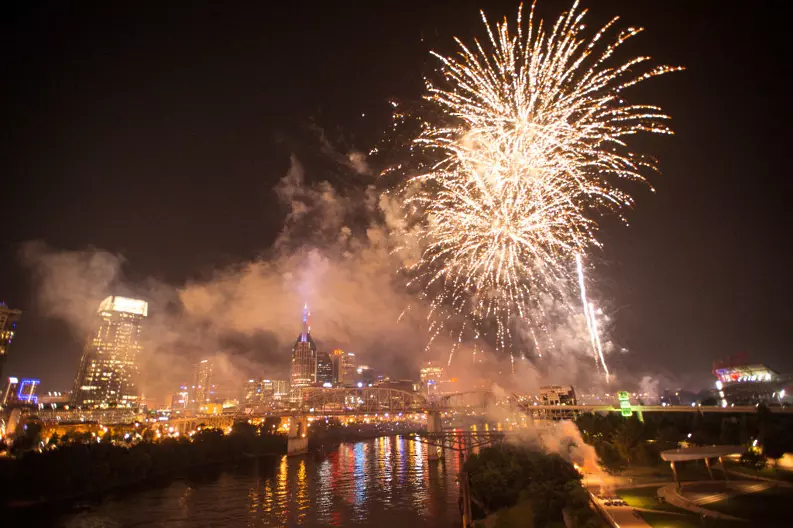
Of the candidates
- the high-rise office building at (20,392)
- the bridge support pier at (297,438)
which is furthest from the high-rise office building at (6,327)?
the bridge support pier at (297,438)

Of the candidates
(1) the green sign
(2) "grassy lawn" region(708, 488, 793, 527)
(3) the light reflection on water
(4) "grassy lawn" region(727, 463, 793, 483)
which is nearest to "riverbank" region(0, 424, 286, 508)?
(3) the light reflection on water

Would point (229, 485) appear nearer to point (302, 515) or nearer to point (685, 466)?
point (302, 515)

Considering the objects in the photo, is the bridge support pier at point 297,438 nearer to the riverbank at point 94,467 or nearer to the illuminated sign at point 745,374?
the riverbank at point 94,467

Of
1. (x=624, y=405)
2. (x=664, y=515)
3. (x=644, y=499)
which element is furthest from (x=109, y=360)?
(x=664, y=515)

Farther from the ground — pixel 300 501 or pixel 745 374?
pixel 745 374

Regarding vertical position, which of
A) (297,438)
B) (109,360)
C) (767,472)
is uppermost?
(109,360)

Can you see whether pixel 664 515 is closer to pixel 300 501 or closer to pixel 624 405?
pixel 300 501

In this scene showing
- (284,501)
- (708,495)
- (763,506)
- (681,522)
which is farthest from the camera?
(284,501)

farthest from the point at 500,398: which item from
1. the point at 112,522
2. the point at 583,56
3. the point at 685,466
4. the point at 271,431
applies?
the point at 583,56
